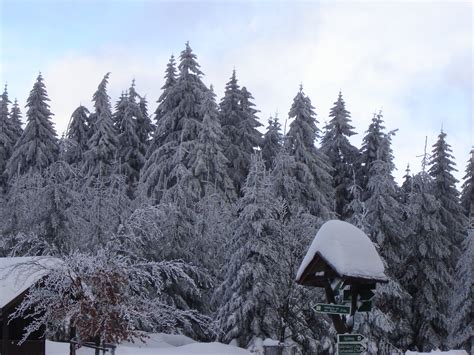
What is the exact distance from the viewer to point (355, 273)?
11.5m

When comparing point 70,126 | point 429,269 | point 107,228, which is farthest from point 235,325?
point 70,126

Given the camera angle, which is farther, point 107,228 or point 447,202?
point 447,202

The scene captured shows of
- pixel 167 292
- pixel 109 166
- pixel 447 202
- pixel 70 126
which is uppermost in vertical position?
pixel 70 126

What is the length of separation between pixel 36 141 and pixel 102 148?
4.99m

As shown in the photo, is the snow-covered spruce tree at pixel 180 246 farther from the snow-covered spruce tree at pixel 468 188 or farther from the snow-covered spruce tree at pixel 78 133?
the snow-covered spruce tree at pixel 468 188

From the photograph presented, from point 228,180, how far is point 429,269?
15335mm

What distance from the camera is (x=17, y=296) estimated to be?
2244cm

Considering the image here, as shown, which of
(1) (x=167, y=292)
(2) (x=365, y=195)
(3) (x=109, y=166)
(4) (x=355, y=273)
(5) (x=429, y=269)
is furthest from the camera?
(3) (x=109, y=166)

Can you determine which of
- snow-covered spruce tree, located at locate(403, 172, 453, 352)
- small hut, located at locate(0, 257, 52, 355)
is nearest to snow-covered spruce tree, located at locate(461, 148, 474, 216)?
snow-covered spruce tree, located at locate(403, 172, 453, 352)

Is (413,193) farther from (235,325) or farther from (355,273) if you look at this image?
(355,273)

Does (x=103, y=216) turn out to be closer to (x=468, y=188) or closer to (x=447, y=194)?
(x=447, y=194)

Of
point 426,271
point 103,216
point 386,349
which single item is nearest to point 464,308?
point 426,271

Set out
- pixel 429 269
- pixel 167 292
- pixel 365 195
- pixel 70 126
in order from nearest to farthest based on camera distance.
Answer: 1. pixel 167 292
2. pixel 429 269
3. pixel 365 195
4. pixel 70 126

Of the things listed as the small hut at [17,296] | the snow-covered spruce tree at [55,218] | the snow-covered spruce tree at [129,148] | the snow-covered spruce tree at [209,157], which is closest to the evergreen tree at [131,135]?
the snow-covered spruce tree at [129,148]
